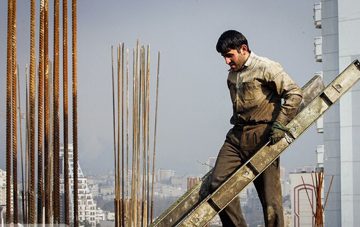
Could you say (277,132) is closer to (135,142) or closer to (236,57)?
(236,57)

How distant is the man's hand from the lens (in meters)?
3.62

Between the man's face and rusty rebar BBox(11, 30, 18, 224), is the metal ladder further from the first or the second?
rusty rebar BBox(11, 30, 18, 224)

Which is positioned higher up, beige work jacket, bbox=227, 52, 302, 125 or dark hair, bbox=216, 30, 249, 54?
dark hair, bbox=216, 30, 249, 54

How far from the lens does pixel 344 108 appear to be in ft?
105

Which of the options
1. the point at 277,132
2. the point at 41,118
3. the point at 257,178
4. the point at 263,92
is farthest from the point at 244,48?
the point at 41,118

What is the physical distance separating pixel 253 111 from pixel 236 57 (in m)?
0.24

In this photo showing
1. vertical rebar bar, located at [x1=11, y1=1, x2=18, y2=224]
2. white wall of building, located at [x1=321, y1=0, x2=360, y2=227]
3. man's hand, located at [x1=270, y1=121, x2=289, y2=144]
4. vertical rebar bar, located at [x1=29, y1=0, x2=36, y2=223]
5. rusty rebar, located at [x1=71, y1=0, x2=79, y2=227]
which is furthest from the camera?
white wall of building, located at [x1=321, y1=0, x2=360, y2=227]

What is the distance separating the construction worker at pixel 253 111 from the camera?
12.1 feet

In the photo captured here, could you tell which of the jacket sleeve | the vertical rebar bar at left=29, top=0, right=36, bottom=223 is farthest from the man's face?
the vertical rebar bar at left=29, top=0, right=36, bottom=223

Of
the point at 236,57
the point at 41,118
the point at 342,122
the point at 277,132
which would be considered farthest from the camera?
the point at 342,122

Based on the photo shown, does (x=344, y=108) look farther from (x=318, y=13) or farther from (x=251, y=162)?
(x=251, y=162)

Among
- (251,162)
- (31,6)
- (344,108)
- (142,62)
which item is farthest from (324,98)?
(344,108)

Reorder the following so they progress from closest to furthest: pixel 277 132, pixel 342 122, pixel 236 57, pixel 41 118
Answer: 1. pixel 277 132
2. pixel 236 57
3. pixel 41 118
4. pixel 342 122

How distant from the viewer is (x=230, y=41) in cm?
367
